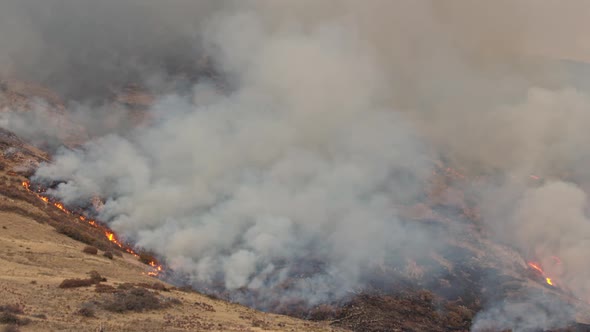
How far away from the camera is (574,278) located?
3693 inches

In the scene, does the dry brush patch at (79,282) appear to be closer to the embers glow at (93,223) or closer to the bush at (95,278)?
the bush at (95,278)

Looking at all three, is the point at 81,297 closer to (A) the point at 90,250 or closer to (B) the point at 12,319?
(B) the point at 12,319

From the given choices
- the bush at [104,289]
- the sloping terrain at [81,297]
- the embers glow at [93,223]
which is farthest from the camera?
the embers glow at [93,223]

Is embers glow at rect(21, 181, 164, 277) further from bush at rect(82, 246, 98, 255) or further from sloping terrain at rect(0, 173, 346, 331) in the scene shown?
bush at rect(82, 246, 98, 255)

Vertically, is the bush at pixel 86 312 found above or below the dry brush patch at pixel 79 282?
below

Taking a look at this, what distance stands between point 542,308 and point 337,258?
107ft

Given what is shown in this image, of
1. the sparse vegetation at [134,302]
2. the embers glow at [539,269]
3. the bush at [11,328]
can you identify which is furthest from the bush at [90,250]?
the embers glow at [539,269]

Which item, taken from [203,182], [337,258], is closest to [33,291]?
[337,258]

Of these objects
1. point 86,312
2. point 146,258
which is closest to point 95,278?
point 86,312

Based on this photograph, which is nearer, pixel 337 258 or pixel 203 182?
pixel 337 258

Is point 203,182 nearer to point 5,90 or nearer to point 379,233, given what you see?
point 379,233

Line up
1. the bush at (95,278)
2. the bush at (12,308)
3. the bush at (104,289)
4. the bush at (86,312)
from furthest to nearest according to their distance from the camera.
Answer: the bush at (95,278)
the bush at (104,289)
the bush at (86,312)
the bush at (12,308)

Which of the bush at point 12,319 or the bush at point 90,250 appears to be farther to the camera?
the bush at point 90,250

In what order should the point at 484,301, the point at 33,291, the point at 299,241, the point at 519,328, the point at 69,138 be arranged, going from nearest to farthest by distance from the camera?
1. the point at 33,291
2. the point at 519,328
3. the point at 484,301
4. the point at 299,241
5. the point at 69,138
